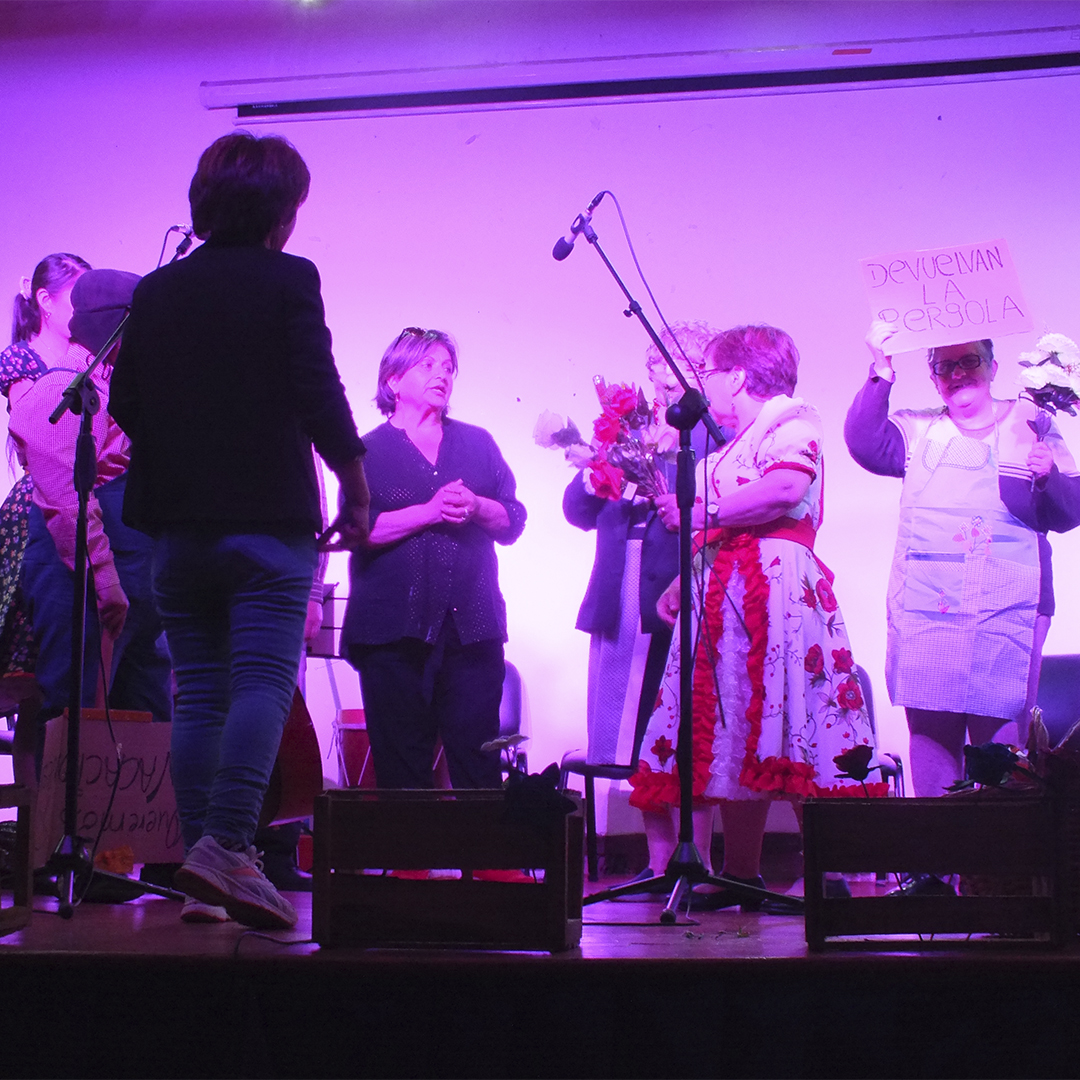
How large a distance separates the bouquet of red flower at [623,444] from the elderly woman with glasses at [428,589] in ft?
0.81

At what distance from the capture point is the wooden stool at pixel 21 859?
177 centimetres

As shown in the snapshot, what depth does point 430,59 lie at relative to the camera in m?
4.33

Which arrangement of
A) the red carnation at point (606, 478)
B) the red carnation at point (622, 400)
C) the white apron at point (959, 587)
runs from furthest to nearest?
the white apron at point (959, 587)
the red carnation at point (606, 478)
the red carnation at point (622, 400)

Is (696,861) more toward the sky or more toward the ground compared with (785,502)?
more toward the ground

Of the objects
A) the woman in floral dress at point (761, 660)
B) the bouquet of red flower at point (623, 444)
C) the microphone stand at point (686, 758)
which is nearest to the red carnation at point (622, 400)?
the bouquet of red flower at point (623, 444)

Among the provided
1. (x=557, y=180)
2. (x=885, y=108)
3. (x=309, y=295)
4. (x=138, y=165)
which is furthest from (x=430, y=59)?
(x=309, y=295)

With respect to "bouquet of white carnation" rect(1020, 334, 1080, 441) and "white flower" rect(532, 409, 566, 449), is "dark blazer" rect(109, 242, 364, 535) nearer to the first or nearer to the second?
"white flower" rect(532, 409, 566, 449)

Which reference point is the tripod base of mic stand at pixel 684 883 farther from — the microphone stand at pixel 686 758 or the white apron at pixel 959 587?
the white apron at pixel 959 587

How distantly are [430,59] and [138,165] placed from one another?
3.80ft

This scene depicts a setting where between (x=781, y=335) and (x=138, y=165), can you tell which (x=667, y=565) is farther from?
(x=138, y=165)

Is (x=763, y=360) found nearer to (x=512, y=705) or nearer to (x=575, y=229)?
(x=575, y=229)

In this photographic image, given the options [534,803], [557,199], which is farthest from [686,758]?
[557,199]

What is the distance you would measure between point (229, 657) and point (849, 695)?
1.36 m

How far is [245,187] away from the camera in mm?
1922
